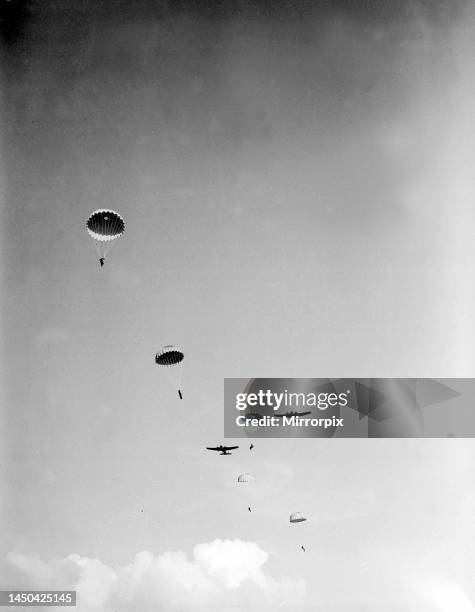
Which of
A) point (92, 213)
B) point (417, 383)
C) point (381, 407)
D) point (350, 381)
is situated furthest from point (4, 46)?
point (417, 383)

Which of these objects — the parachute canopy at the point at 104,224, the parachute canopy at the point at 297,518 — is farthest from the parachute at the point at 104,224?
the parachute canopy at the point at 297,518

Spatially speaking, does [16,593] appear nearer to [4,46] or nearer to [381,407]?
[381,407]

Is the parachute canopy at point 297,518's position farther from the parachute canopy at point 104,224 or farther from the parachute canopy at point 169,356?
the parachute canopy at point 104,224

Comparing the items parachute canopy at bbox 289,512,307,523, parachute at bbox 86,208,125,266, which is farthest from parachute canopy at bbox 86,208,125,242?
parachute canopy at bbox 289,512,307,523

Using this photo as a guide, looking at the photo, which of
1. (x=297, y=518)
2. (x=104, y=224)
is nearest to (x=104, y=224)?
(x=104, y=224)

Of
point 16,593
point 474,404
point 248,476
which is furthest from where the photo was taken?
point 248,476

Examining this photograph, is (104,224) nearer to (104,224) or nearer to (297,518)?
(104,224)
